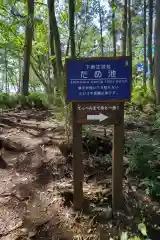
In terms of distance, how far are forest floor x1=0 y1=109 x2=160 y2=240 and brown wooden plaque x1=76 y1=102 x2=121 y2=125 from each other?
1.10 m

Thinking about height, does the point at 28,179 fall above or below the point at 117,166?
below

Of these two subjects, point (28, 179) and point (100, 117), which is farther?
point (28, 179)

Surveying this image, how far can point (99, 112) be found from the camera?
9.97 ft

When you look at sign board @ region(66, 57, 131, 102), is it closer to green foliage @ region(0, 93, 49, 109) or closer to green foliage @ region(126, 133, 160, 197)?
green foliage @ region(126, 133, 160, 197)

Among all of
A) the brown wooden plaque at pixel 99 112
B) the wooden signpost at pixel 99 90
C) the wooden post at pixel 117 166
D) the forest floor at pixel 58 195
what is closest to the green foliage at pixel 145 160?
the forest floor at pixel 58 195

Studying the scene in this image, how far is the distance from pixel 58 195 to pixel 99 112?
4.42 feet

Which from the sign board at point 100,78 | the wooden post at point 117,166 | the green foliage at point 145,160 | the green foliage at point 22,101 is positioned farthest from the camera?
the green foliage at point 22,101

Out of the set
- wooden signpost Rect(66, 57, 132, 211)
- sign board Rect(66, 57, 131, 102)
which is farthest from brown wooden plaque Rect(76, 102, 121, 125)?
sign board Rect(66, 57, 131, 102)

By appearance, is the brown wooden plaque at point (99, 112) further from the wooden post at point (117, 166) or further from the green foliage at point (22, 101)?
the green foliage at point (22, 101)

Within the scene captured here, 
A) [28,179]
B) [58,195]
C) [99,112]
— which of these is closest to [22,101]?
[28,179]

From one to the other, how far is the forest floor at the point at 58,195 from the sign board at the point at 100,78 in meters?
1.43

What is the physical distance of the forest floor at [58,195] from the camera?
2.92 metres

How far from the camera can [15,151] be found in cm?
445

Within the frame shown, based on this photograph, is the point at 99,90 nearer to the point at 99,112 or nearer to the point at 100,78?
the point at 100,78
